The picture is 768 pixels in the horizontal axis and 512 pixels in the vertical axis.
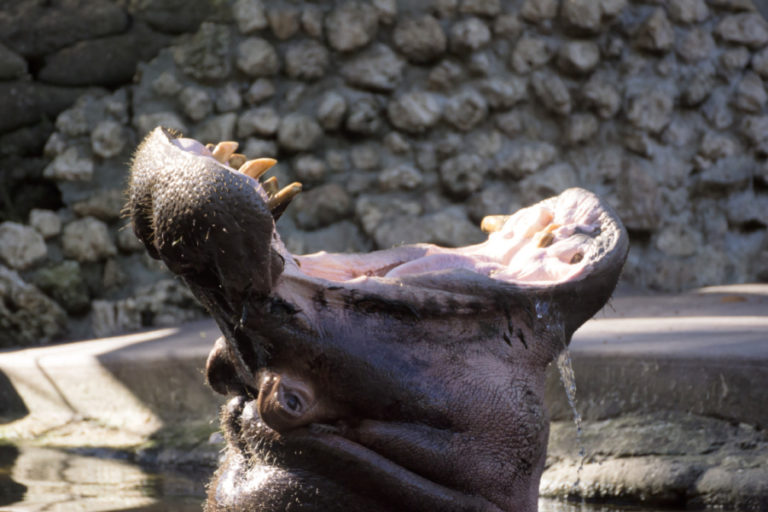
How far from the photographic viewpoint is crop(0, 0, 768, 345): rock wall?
4.61 metres

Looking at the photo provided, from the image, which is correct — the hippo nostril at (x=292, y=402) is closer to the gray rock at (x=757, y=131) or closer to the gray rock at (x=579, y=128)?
the gray rock at (x=579, y=128)

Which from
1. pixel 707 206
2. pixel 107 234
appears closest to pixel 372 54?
pixel 107 234

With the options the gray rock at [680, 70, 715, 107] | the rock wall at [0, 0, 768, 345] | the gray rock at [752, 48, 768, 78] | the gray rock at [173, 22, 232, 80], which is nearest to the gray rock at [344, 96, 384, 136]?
the rock wall at [0, 0, 768, 345]

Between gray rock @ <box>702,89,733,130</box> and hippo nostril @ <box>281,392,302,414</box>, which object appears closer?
hippo nostril @ <box>281,392,302,414</box>

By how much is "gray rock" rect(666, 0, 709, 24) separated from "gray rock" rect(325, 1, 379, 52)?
1753mm

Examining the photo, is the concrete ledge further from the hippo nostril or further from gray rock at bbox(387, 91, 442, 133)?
gray rock at bbox(387, 91, 442, 133)

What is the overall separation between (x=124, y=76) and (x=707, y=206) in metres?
3.23

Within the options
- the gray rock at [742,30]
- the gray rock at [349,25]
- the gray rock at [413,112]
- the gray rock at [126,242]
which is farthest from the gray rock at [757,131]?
the gray rock at [126,242]

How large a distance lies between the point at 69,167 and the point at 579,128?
103 inches

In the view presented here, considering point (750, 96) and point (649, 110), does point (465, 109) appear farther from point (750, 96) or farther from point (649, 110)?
point (750, 96)

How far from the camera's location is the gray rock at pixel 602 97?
5.01m

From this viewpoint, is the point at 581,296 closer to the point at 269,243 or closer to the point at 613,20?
the point at 269,243

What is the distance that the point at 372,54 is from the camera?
475 cm

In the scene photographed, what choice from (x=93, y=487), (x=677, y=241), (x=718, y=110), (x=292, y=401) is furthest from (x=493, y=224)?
(x=718, y=110)
